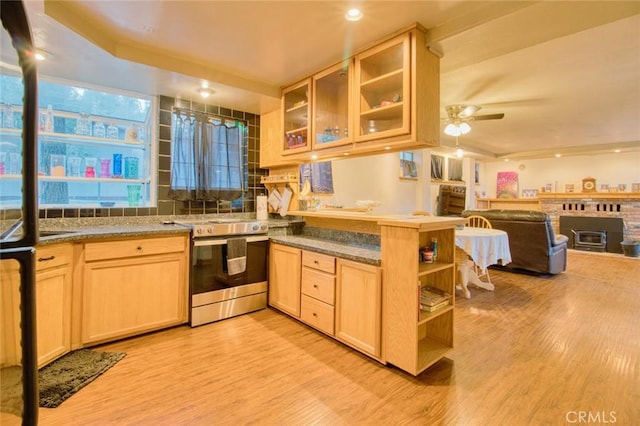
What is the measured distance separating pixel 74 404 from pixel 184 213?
195cm

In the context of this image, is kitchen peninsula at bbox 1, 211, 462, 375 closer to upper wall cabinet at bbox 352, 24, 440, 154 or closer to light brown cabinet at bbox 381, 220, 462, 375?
light brown cabinet at bbox 381, 220, 462, 375

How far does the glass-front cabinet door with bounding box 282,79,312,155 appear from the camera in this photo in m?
3.11

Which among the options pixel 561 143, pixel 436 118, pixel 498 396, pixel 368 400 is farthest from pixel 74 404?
pixel 561 143

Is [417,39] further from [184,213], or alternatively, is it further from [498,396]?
[184,213]

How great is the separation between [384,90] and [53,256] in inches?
105

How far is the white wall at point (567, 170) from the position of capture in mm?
7332

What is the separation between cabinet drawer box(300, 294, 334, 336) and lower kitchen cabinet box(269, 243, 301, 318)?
9 cm

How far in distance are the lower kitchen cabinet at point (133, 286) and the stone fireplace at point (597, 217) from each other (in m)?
8.90

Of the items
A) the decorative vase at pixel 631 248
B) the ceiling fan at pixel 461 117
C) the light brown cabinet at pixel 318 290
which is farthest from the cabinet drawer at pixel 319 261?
the decorative vase at pixel 631 248

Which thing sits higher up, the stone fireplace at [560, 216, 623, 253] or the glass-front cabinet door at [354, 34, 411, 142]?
the glass-front cabinet door at [354, 34, 411, 142]

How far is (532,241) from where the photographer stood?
4.68 meters

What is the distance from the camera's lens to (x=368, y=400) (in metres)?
1.83

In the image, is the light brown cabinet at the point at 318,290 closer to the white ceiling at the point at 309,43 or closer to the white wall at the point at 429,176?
the white wall at the point at 429,176

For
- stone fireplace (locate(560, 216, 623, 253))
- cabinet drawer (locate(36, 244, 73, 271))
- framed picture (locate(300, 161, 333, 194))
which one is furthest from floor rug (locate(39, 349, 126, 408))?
stone fireplace (locate(560, 216, 623, 253))
